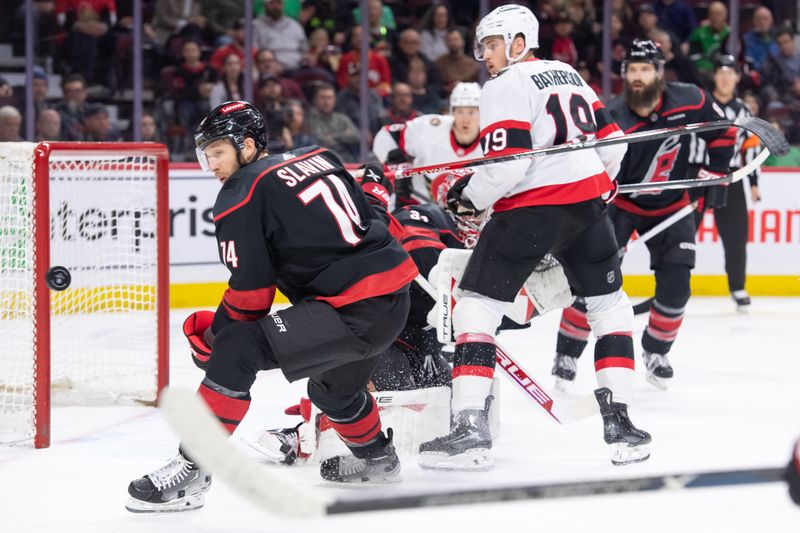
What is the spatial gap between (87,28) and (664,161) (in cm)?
380

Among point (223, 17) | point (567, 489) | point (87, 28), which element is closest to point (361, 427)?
point (567, 489)

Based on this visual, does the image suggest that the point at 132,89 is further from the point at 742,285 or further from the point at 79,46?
the point at 742,285

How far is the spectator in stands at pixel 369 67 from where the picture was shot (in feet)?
23.7

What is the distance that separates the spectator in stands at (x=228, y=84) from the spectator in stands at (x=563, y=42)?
2193 mm

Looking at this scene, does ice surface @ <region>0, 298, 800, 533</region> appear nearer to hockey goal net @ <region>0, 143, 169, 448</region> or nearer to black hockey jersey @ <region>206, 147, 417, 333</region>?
hockey goal net @ <region>0, 143, 169, 448</region>

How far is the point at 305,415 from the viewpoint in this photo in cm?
311

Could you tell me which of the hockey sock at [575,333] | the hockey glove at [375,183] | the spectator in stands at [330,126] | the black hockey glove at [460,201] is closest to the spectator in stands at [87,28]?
the spectator in stands at [330,126]

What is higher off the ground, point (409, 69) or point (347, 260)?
point (409, 69)

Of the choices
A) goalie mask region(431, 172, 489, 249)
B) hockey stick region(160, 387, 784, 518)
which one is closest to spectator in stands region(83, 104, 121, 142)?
goalie mask region(431, 172, 489, 249)

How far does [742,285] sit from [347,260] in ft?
13.1

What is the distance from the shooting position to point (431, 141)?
4758mm

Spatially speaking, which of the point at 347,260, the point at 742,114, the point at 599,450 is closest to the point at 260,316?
the point at 347,260

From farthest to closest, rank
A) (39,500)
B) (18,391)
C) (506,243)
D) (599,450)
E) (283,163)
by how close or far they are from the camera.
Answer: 1. (18,391)
2. (599,450)
3. (506,243)
4. (39,500)
5. (283,163)

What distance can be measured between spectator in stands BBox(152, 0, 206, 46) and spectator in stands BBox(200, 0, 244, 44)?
0.05 meters
